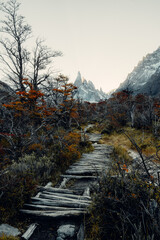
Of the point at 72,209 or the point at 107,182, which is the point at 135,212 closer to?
the point at 107,182

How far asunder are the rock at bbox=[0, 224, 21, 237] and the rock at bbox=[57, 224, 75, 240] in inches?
36.5

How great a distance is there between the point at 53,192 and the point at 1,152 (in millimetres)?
4978

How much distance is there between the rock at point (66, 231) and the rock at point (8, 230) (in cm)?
93

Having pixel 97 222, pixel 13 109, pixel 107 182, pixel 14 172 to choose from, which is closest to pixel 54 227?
pixel 97 222

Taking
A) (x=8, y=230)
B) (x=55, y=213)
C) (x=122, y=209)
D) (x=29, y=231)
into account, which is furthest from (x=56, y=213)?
(x=122, y=209)

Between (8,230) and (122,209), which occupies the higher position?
(122,209)

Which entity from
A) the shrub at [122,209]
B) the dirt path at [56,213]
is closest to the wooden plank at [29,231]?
the dirt path at [56,213]

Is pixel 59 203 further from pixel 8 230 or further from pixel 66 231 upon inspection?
pixel 8 230

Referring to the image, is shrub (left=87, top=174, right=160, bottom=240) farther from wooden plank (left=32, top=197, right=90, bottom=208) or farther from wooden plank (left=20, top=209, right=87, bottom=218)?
wooden plank (left=32, top=197, right=90, bottom=208)

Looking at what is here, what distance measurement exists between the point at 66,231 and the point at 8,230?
50.5 inches

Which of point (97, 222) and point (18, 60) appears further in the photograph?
point (18, 60)

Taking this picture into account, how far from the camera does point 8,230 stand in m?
2.68

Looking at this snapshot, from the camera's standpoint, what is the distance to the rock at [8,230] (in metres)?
2.60

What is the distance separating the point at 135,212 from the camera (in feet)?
7.73
